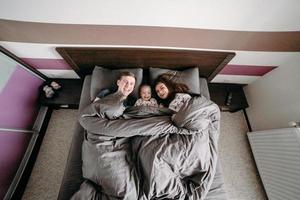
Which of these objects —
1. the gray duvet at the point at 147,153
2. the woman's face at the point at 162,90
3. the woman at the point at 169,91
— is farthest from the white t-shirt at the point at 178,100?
the gray duvet at the point at 147,153

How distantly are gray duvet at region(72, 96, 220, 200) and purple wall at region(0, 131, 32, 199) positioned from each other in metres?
0.86

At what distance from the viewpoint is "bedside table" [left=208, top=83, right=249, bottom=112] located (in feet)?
6.27

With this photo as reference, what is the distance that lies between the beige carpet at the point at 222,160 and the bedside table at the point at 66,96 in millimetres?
187

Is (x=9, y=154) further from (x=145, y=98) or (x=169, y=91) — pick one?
(x=169, y=91)

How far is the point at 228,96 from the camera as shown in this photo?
1.93 m

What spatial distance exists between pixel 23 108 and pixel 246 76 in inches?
99.2

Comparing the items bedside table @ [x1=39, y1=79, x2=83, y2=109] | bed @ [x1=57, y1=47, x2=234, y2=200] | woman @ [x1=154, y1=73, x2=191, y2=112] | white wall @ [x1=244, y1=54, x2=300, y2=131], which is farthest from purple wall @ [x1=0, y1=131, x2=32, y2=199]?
white wall @ [x1=244, y1=54, x2=300, y2=131]

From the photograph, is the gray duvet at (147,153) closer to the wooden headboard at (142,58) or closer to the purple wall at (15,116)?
the wooden headboard at (142,58)

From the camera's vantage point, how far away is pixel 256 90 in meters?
1.91

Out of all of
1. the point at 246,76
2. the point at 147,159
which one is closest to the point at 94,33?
the point at 147,159

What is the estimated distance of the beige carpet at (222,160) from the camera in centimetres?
159

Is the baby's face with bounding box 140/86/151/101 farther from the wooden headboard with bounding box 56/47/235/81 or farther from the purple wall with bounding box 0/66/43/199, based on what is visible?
the purple wall with bounding box 0/66/43/199

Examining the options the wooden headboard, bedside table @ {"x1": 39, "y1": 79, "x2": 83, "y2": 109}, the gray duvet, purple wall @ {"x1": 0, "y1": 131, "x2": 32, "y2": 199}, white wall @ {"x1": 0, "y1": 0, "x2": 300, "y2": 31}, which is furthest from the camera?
bedside table @ {"x1": 39, "y1": 79, "x2": 83, "y2": 109}

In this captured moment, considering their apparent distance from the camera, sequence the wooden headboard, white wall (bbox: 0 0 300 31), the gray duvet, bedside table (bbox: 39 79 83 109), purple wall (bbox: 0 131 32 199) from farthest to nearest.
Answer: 1. bedside table (bbox: 39 79 83 109)
2. the wooden headboard
3. purple wall (bbox: 0 131 32 199)
4. white wall (bbox: 0 0 300 31)
5. the gray duvet
